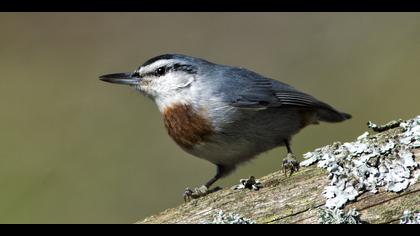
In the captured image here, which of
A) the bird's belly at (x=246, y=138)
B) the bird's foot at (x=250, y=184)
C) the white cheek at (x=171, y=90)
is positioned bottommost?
the bird's foot at (x=250, y=184)

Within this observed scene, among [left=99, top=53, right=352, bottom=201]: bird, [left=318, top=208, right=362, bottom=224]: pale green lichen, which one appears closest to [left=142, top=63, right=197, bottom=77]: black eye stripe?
[left=99, top=53, right=352, bottom=201]: bird

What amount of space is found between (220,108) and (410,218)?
226 cm

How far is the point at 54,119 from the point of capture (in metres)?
8.86

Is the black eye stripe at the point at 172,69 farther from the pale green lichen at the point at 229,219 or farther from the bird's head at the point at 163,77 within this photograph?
the pale green lichen at the point at 229,219

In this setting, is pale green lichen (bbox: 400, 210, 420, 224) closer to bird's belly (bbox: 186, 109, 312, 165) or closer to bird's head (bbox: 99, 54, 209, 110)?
bird's belly (bbox: 186, 109, 312, 165)

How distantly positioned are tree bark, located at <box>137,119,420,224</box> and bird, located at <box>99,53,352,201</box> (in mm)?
1247

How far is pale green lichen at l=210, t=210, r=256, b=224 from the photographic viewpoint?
3079 millimetres

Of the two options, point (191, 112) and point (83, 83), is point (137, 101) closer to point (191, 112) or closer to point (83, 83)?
point (83, 83)

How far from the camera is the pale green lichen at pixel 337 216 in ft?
9.69

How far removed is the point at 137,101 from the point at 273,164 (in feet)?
7.85

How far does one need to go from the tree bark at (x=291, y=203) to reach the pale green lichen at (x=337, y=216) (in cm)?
2

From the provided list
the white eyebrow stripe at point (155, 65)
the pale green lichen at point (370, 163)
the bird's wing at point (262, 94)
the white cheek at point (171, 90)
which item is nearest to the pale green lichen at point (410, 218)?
the pale green lichen at point (370, 163)

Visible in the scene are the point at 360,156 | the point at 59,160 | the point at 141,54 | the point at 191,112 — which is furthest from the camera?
the point at 141,54

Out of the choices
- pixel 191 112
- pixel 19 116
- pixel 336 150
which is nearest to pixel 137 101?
pixel 19 116
